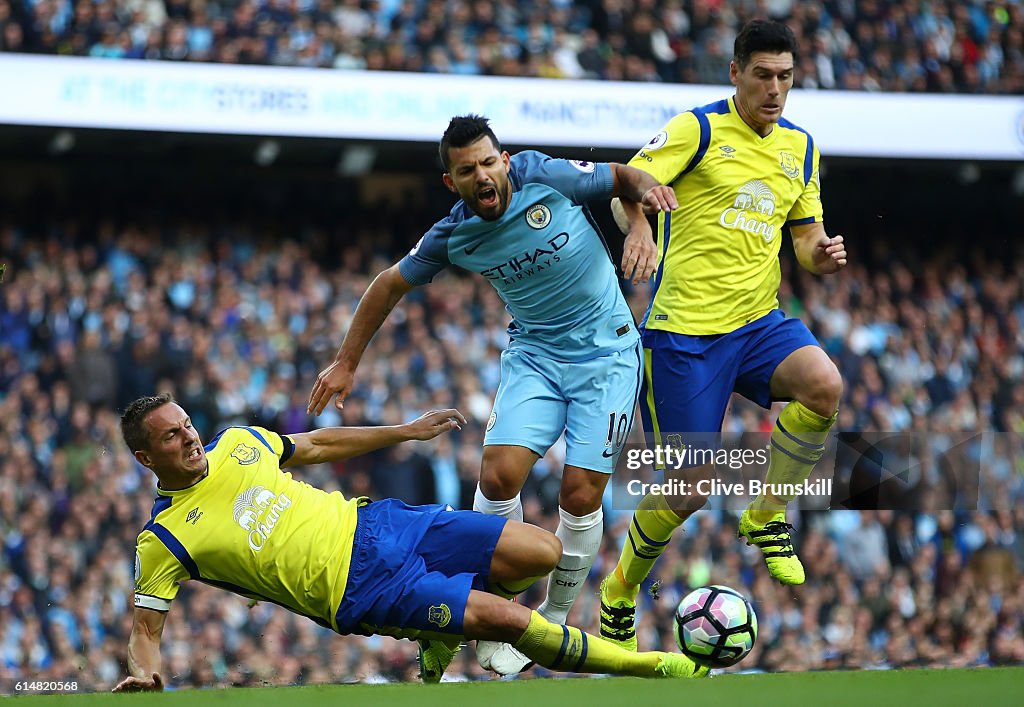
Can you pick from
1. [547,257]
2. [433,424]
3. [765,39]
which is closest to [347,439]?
[433,424]

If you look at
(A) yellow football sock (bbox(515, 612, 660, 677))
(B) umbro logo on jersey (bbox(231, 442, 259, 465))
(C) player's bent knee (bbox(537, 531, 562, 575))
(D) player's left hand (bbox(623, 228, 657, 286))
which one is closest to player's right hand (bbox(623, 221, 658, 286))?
(D) player's left hand (bbox(623, 228, 657, 286))

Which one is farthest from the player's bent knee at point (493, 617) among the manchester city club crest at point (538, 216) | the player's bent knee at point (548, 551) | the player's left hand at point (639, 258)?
the manchester city club crest at point (538, 216)

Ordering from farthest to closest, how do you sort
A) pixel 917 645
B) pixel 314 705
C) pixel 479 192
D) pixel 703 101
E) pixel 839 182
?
pixel 839 182
pixel 703 101
pixel 917 645
pixel 479 192
pixel 314 705

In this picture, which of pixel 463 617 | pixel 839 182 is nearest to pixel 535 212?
pixel 463 617

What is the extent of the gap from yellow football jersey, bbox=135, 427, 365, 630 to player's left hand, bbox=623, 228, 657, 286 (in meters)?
1.56

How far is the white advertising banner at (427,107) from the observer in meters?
12.5

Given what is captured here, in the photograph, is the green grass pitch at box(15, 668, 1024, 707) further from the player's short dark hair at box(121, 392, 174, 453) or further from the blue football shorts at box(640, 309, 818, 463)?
the blue football shorts at box(640, 309, 818, 463)

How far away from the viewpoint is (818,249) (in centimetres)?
605

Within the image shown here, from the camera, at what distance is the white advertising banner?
493 inches

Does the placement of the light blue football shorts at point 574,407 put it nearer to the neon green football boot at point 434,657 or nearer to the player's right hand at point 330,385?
the player's right hand at point 330,385

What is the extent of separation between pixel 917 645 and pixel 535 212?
6.68m

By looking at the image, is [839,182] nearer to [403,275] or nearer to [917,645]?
[917,645]

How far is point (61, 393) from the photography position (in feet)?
36.7

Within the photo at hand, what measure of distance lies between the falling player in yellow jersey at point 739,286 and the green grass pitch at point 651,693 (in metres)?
0.96
